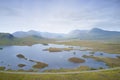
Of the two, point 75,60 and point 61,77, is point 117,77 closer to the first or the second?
point 61,77

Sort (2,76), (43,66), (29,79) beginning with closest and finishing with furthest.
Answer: (29,79), (2,76), (43,66)

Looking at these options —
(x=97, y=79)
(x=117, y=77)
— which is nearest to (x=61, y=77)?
(x=97, y=79)

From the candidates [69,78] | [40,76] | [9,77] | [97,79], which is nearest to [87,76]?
[97,79]

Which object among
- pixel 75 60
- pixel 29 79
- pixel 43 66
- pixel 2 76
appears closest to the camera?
pixel 29 79

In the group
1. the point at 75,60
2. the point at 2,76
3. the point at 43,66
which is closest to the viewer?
the point at 2,76

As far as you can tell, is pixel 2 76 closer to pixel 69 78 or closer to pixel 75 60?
pixel 69 78

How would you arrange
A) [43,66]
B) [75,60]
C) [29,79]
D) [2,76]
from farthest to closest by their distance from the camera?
[75,60] < [43,66] < [2,76] < [29,79]

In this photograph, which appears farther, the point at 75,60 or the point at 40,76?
the point at 75,60

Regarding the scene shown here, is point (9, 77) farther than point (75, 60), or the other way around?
point (75, 60)
